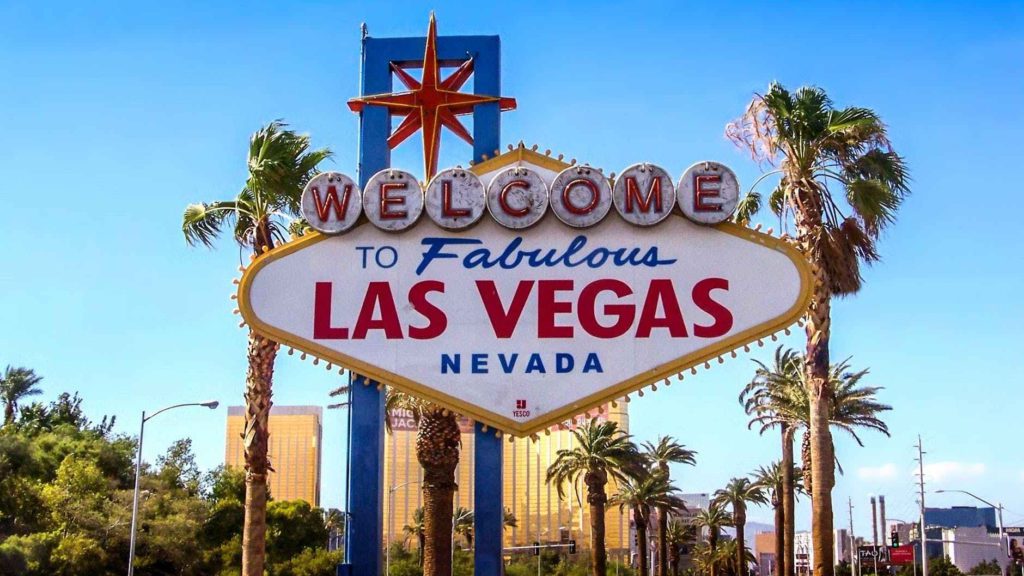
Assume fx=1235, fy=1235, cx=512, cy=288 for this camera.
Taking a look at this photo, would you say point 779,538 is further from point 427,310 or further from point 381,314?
point 381,314

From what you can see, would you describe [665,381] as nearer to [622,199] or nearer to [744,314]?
[744,314]

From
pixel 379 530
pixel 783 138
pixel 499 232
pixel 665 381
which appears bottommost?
pixel 379 530

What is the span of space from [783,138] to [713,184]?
763 centimetres

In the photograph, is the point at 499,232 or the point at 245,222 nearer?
the point at 499,232

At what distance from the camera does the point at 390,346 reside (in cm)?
2086

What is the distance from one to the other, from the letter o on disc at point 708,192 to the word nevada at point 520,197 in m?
0.02

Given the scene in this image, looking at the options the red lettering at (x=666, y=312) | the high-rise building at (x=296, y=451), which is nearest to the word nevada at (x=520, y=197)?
the red lettering at (x=666, y=312)

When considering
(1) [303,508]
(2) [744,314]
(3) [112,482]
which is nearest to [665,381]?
(2) [744,314]

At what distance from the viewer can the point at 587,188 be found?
21.2 metres

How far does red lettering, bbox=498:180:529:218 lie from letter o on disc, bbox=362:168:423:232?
141cm

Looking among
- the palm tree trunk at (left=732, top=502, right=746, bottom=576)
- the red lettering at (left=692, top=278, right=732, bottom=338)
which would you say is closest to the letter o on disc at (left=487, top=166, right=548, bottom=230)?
the red lettering at (left=692, top=278, right=732, bottom=338)

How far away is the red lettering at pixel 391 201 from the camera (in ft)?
69.6

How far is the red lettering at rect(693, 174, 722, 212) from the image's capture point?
2100 centimetres

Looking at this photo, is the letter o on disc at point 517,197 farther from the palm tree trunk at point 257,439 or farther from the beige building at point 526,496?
the beige building at point 526,496
